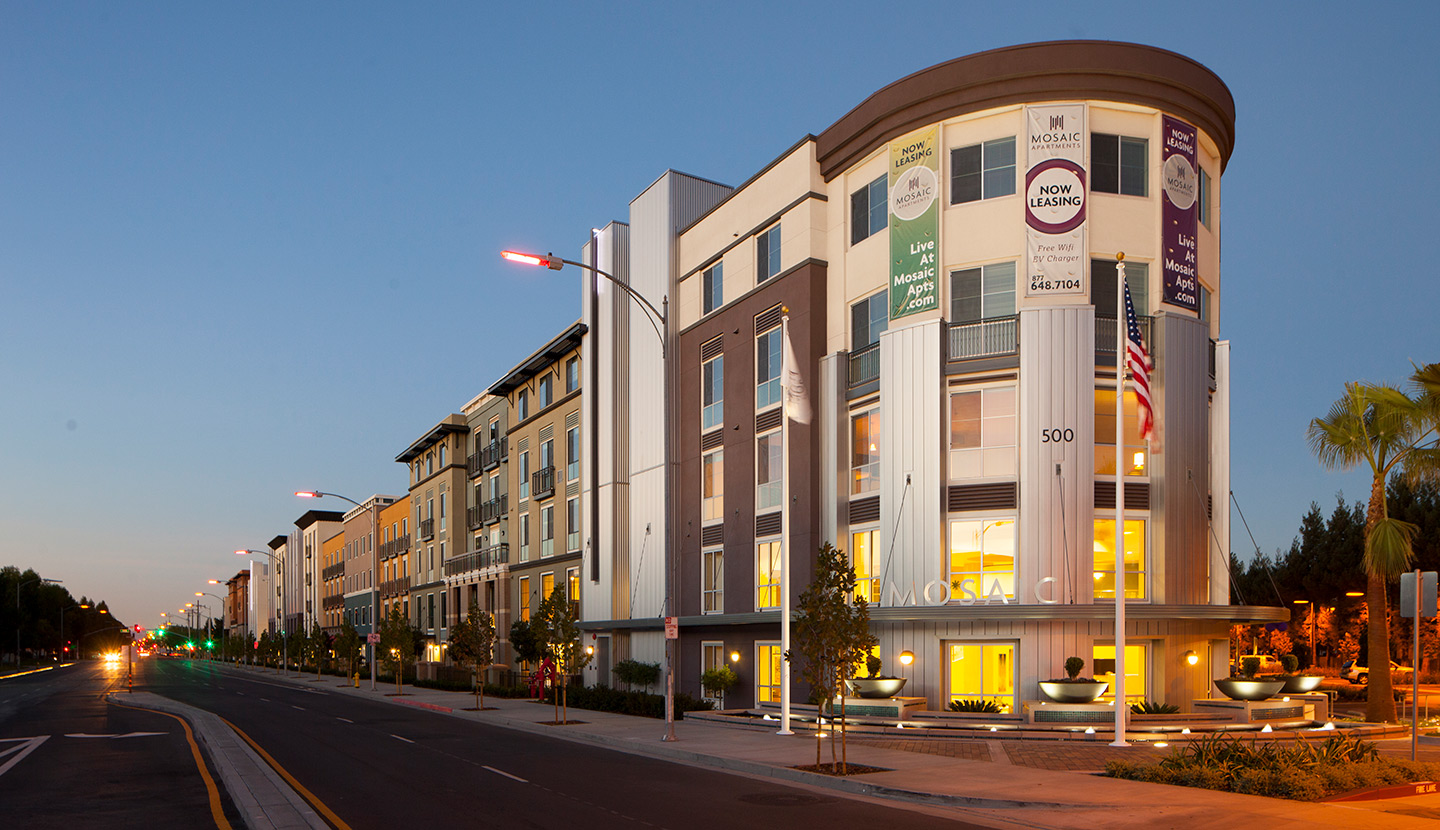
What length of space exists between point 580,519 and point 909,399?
2459 centimetres

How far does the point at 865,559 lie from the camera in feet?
109

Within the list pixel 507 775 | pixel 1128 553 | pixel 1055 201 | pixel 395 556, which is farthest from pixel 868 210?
pixel 395 556

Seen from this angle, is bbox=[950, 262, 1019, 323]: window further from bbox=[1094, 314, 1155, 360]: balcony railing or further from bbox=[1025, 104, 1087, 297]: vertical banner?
bbox=[1094, 314, 1155, 360]: balcony railing

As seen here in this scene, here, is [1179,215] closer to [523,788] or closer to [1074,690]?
[1074,690]

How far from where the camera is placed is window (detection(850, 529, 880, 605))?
32.6 metres

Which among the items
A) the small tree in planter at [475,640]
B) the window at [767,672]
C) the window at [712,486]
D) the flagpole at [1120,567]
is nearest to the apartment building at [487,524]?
the small tree in planter at [475,640]

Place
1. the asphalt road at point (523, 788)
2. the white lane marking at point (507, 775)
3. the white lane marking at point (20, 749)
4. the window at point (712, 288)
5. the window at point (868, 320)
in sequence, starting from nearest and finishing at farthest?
the asphalt road at point (523, 788)
the white lane marking at point (507, 775)
the white lane marking at point (20, 749)
the window at point (868, 320)
the window at point (712, 288)

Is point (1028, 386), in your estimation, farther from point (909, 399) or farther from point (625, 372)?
point (625, 372)

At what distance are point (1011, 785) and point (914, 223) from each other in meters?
17.7

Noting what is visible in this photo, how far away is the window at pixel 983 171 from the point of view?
99.3 ft

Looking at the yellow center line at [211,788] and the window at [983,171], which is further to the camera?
the window at [983,171]

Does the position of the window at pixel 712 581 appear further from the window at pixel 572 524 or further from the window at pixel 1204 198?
the window at pixel 1204 198

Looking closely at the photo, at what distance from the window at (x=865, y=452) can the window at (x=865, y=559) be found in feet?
4.15

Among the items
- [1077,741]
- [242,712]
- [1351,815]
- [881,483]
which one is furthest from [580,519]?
[1351,815]
